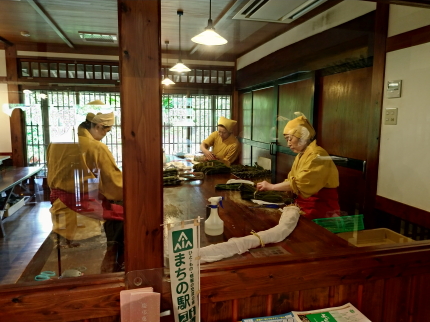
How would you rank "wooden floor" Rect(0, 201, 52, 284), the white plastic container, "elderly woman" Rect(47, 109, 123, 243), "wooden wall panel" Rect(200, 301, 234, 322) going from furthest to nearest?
"wooden floor" Rect(0, 201, 52, 284) → "elderly woman" Rect(47, 109, 123, 243) → the white plastic container → "wooden wall panel" Rect(200, 301, 234, 322)

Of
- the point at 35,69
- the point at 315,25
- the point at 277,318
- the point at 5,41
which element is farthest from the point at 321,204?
the point at 5,41

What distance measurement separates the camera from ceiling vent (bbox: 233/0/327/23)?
9.23 ft

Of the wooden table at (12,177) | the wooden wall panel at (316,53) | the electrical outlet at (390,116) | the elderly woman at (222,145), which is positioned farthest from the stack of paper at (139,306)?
the wooden table at (12,177)

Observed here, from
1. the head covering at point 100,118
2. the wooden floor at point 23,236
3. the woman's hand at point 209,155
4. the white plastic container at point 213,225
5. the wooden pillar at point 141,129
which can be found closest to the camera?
the wooden pillar at point 141,129

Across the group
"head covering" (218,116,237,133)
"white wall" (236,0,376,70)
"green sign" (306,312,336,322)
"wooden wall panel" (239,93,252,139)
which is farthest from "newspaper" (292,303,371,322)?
"wooden wall panel" (239,93,252,139)

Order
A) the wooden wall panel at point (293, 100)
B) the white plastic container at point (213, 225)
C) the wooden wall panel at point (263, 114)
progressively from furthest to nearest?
1. the wooden wall panel at point (263, 114)
2. the wooden wall panel at point (293, 100)
3. the white plastic container at point (213, 225)

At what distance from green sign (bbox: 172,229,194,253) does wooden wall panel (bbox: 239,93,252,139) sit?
3.76 m

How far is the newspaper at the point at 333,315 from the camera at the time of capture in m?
1.18

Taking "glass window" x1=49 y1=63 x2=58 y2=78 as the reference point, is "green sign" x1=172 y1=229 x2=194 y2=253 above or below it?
below

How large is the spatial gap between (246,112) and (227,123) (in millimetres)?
663

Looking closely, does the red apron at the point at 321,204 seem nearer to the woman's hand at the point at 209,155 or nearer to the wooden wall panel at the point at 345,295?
the wooden wall panel at the point at 345,295

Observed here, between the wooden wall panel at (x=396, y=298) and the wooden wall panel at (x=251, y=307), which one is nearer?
the wooden wall panel at (x=251, y=307)

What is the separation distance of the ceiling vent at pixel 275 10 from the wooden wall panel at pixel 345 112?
0.71m

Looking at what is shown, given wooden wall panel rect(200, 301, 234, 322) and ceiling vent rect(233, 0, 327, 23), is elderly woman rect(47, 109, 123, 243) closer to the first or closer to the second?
wooden wall panel rect(200, 301, 234, 322)
